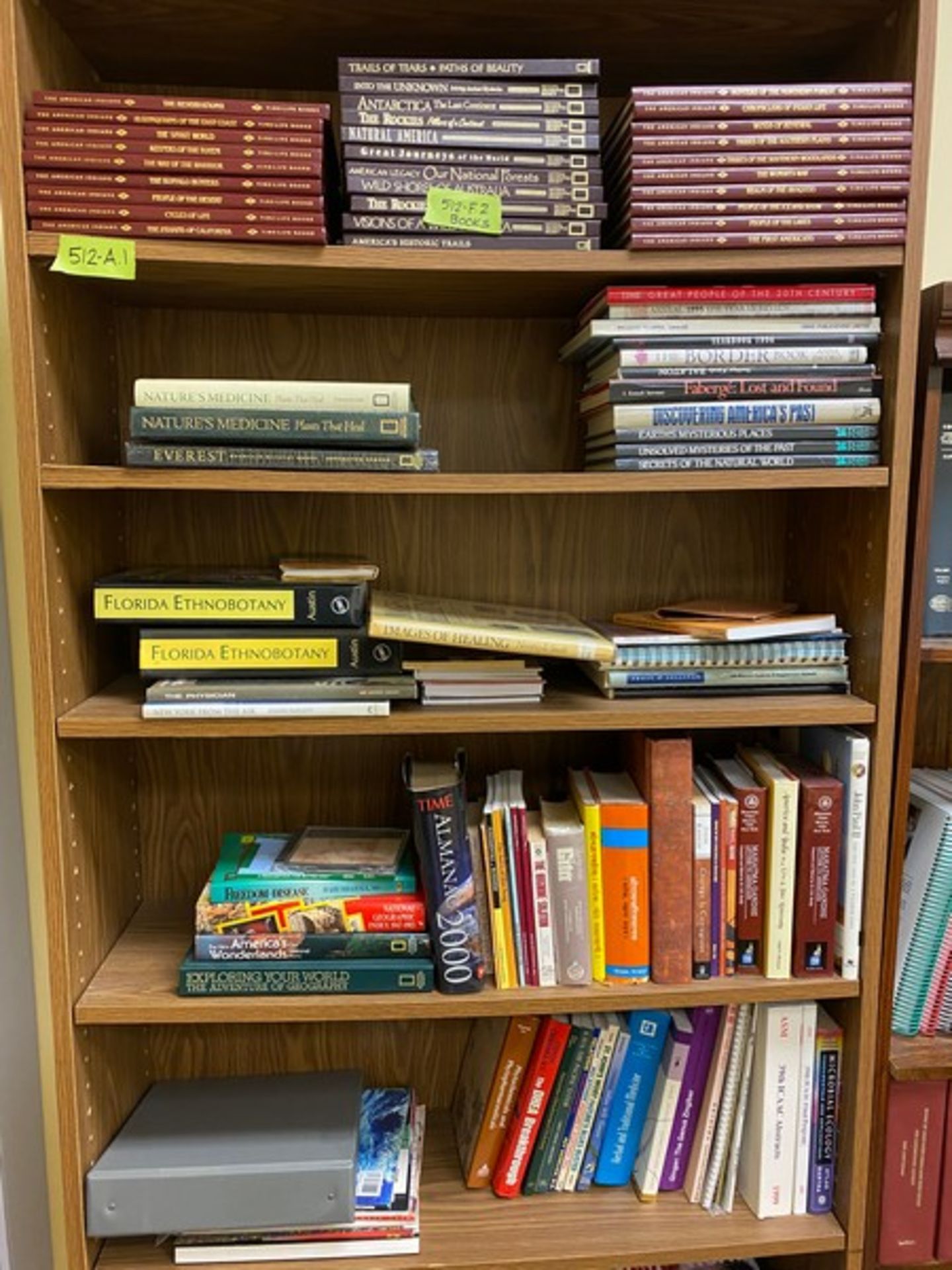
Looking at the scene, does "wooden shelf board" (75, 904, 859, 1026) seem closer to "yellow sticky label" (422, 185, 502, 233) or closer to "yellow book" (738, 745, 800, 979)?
"yellow book" (738, 745, 800, 979)

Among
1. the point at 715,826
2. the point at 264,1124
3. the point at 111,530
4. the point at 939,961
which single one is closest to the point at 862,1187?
the point at 939,961

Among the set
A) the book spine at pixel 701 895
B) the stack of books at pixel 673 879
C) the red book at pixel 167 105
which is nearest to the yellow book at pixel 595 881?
the stack of books at pixel 673 879

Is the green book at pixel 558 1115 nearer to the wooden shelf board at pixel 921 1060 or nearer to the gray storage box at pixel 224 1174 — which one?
the gray storage box at pixel 224 1174

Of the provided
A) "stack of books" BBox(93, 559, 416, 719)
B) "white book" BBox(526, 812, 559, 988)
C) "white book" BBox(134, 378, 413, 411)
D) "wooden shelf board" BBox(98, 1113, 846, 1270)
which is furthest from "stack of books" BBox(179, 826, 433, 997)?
"white book" BBox(134, 378, 413, 411)

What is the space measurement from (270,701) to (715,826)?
21.1 inches

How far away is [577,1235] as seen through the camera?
1189mm

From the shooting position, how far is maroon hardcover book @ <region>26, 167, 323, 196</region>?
0.98 m

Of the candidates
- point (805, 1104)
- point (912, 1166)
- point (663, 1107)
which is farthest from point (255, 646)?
point (912, 1166)

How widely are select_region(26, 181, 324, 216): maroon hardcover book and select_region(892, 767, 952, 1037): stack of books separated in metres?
1.01

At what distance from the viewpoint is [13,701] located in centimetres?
134

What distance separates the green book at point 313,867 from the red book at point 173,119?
83 centimetres

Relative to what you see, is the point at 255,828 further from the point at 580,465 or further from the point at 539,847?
the point at 580,465

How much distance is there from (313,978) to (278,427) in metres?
0.63

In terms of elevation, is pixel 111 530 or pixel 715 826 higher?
pixel 111 530
